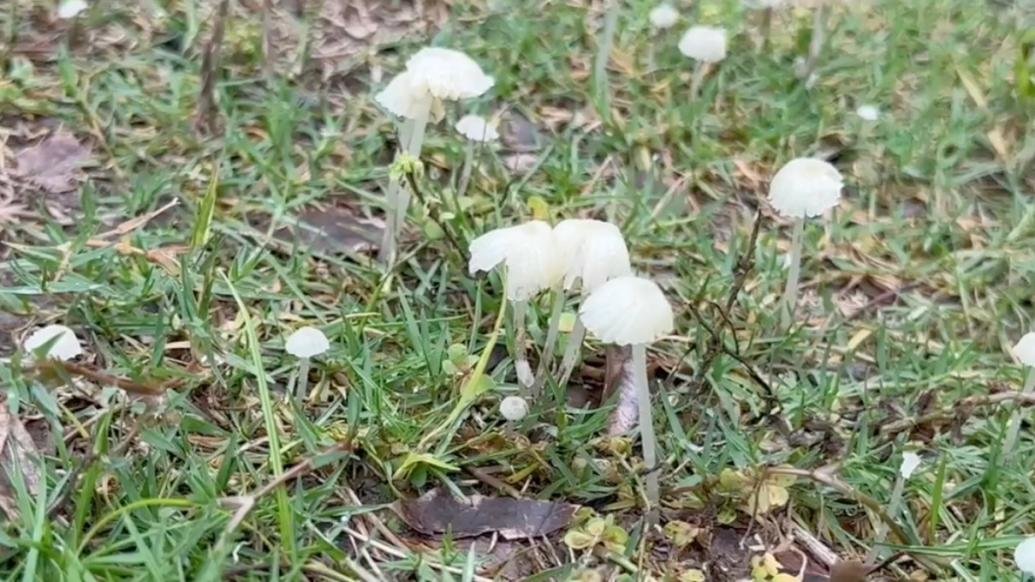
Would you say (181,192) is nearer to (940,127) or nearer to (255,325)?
(255,325)

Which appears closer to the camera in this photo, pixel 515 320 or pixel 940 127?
pixel 515 320

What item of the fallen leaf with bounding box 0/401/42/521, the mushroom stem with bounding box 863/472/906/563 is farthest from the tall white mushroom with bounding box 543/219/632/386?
the fallen leaf with bounding box 0/401/42/521

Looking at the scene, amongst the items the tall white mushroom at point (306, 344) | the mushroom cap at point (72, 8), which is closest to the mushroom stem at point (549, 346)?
the tall white mushroom at point (306, 344)

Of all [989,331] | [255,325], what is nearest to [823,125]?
[989,331]

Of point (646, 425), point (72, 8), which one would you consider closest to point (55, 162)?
point (72, 8)

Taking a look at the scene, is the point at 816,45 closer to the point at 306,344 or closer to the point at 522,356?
the point at 522,356

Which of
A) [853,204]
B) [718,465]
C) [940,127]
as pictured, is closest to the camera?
[718,465]

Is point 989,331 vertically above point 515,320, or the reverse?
point 515,320
